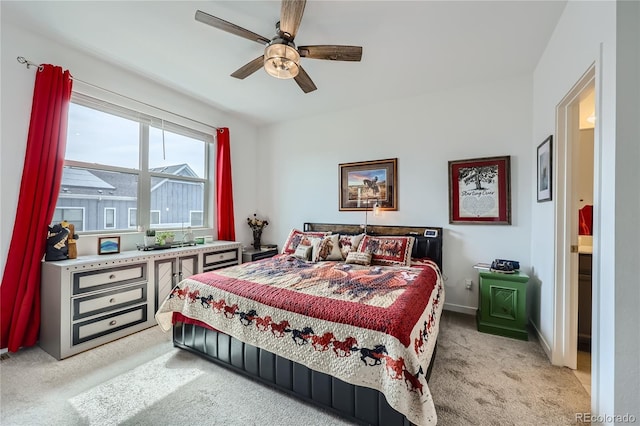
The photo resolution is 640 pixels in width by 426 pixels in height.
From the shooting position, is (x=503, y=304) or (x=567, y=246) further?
(x=503, y=304)

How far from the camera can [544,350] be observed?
7.50ft

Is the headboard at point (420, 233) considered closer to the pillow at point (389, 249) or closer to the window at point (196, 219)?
the pillow at point (389, 249)

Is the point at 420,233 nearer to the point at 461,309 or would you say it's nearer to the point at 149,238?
the point at 461,309

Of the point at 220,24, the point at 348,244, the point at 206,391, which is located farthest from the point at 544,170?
the point at 206,391

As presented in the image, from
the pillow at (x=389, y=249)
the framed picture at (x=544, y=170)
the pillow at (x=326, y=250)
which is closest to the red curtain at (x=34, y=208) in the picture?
the pillow at (x=326, y=250)

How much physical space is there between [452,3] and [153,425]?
3.49 metres

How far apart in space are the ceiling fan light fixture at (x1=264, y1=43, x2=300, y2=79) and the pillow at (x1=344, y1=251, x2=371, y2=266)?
2005 mm

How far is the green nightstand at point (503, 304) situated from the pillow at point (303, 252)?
1.97 m

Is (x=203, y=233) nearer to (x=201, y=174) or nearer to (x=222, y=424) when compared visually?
(x=201, y=174)

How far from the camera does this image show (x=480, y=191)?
309 cm

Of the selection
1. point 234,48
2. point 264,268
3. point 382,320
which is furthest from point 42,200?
point 382,320

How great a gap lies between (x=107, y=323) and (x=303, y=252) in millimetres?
2091

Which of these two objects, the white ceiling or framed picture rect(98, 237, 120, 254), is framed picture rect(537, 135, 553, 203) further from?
framed picture rect(98, 237, 120, 254)

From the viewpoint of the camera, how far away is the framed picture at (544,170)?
226cm
